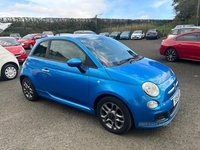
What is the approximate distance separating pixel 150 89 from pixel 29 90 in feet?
10.3

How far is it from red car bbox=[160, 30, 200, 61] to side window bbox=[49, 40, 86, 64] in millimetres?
5723

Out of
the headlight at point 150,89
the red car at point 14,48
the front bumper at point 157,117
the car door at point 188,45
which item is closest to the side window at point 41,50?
the headlight at point 150,89

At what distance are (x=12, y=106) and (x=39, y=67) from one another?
128 centimetres

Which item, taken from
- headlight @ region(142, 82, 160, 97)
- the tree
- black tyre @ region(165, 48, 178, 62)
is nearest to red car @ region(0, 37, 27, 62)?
black tyre @ region(165, 48, 178, 62)

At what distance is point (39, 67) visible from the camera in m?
4.01

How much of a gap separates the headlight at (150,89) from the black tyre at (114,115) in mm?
410

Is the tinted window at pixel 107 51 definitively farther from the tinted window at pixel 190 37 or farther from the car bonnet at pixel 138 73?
the tinted window at pixel 190 37

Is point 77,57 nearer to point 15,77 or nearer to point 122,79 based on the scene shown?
point 122,79

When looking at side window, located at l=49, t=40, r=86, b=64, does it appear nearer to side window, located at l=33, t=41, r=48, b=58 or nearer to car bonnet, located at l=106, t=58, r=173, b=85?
side window, located at l=33, t=41, r=48, b=58

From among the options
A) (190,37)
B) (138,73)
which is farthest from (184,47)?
(138,73)

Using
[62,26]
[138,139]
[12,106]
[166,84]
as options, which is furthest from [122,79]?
[62,26]

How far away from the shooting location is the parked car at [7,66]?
6683 mm

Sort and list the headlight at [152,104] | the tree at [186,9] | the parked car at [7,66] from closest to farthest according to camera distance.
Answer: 1. the headlight at [152,104]
2. the parked car at [7,66]
3. the tree at [186,9]

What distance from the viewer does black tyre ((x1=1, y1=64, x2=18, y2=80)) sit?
22.1ft
